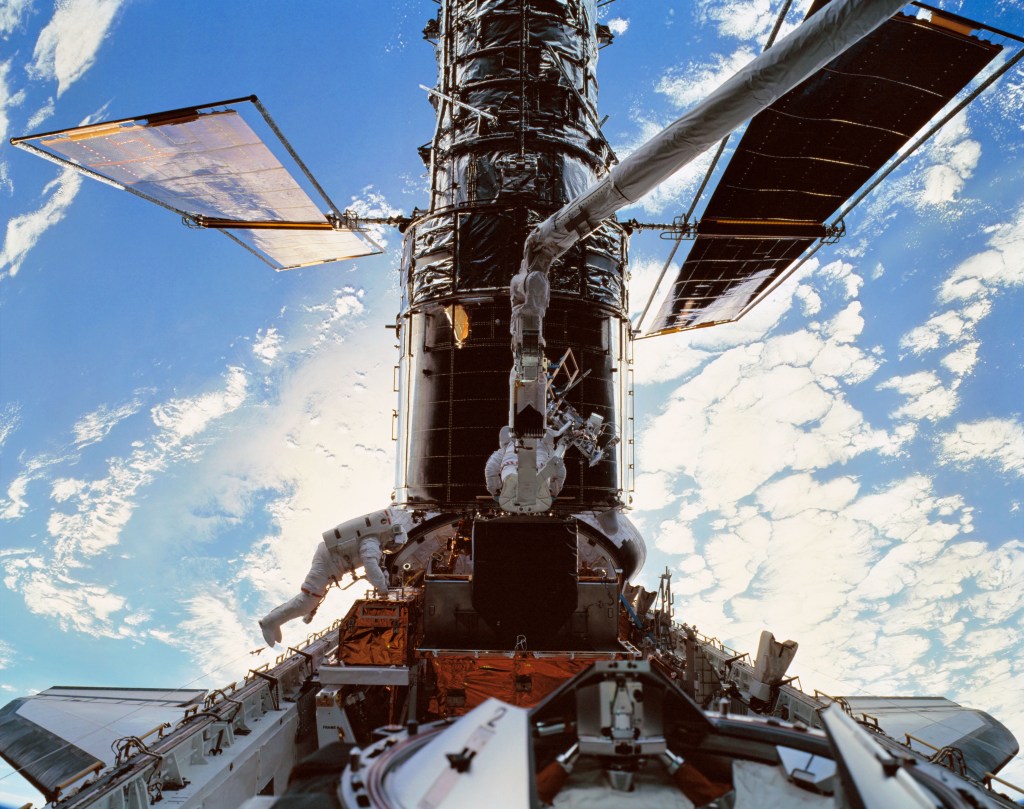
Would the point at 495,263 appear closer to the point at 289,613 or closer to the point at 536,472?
the point at 536,472

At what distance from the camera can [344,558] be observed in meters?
9.41

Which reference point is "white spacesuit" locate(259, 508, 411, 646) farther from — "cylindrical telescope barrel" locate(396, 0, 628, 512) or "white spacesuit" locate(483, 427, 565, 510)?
"cylindrical telescope barrel" locate(396, 0, 628, 512)

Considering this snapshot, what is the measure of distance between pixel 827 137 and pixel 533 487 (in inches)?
346

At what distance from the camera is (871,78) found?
9914mm

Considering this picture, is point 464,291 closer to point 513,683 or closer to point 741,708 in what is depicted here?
point 513,683

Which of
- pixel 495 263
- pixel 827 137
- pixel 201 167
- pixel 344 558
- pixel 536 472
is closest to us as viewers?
pixel 536 472

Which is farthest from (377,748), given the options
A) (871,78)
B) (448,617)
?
(871,78)

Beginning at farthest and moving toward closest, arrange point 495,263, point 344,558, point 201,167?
point 495,263 < point 201,167 < point 344,558

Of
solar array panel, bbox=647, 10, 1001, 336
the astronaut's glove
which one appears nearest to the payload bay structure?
solar array panel, bbox=647, 10, 1001, 336

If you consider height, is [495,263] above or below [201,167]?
below

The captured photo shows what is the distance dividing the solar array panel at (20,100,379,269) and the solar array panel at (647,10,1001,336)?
9254 mm

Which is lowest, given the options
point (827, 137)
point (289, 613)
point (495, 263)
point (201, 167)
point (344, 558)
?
point (289, 613)

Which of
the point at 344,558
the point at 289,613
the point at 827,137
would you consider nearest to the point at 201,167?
the point at 344,558

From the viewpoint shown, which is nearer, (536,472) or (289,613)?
(536,472)
